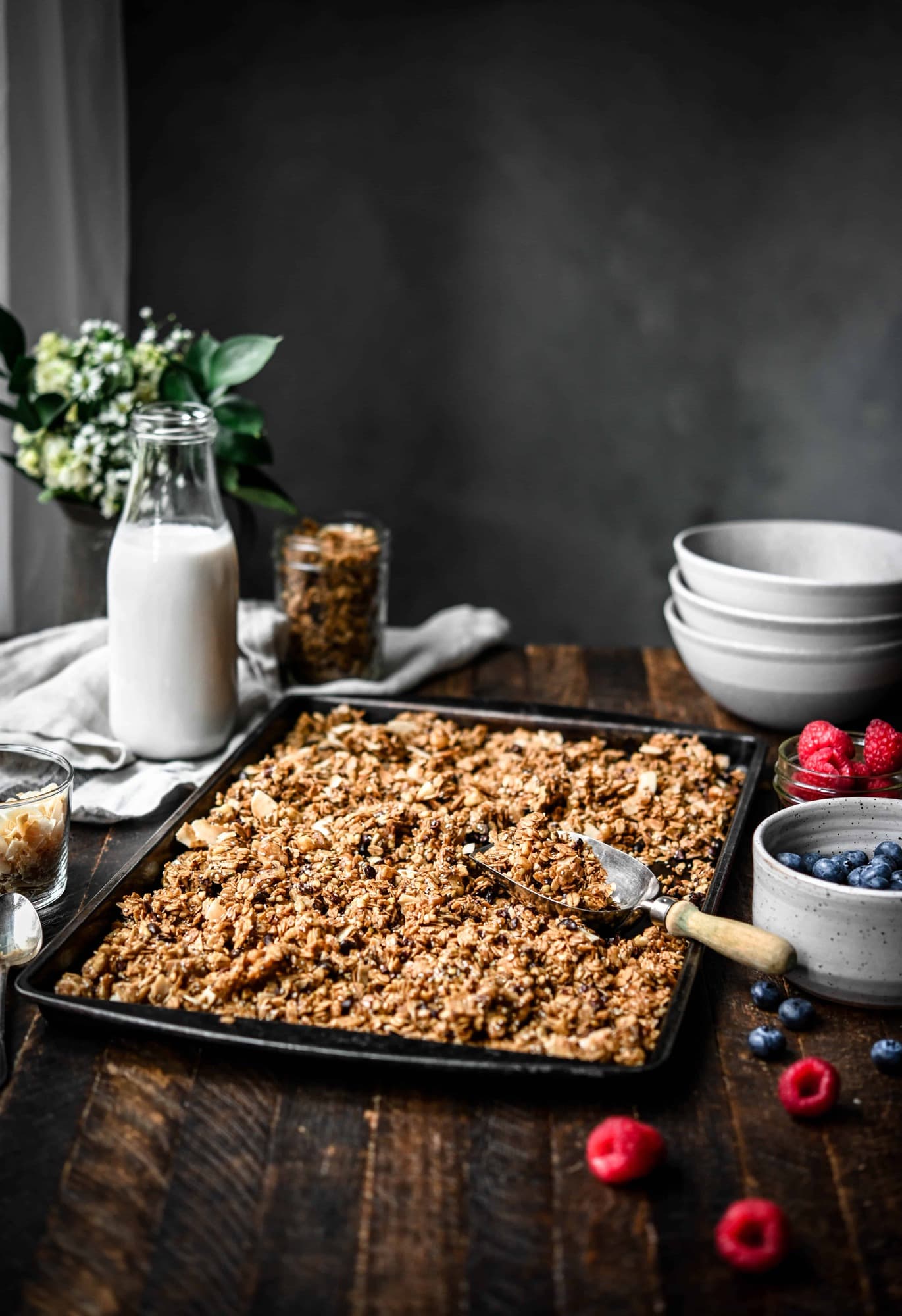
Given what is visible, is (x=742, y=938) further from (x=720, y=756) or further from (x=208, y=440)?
(x=208, y=440)

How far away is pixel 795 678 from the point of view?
1789 millimetres

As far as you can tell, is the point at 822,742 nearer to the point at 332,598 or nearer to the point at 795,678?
the point at 795,678

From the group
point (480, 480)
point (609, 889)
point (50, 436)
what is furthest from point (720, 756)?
point (480, 480)

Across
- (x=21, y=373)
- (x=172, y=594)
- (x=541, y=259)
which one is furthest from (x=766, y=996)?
(x=541, y=259)

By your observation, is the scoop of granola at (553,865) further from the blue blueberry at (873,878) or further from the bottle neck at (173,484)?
the bottle neck at (173,484)

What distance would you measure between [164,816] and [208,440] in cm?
48

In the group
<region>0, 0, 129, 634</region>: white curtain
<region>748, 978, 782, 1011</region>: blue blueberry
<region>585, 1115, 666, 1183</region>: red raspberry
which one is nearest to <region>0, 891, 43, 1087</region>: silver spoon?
<region>585, 1115, 666, 1183</region>: red raspberry

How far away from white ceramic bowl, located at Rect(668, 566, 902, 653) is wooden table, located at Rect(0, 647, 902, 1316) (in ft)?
2.33

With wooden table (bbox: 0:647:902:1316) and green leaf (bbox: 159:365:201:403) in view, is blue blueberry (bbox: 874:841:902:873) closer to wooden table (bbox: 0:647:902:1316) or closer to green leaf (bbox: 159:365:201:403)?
wooden table (bbox: 0:647:902:1316)

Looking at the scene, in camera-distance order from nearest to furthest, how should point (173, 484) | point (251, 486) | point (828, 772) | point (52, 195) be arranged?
point (828, 772)
point (173, 484)
point (251, 486)
point (52, 195)

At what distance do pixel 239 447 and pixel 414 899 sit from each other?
3.00 feet

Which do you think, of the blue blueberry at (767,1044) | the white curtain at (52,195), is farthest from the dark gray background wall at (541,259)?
the blue blueberry at (767,1044)

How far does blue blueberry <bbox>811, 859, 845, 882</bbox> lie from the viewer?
1.21 meters

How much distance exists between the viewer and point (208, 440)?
1644 mm
